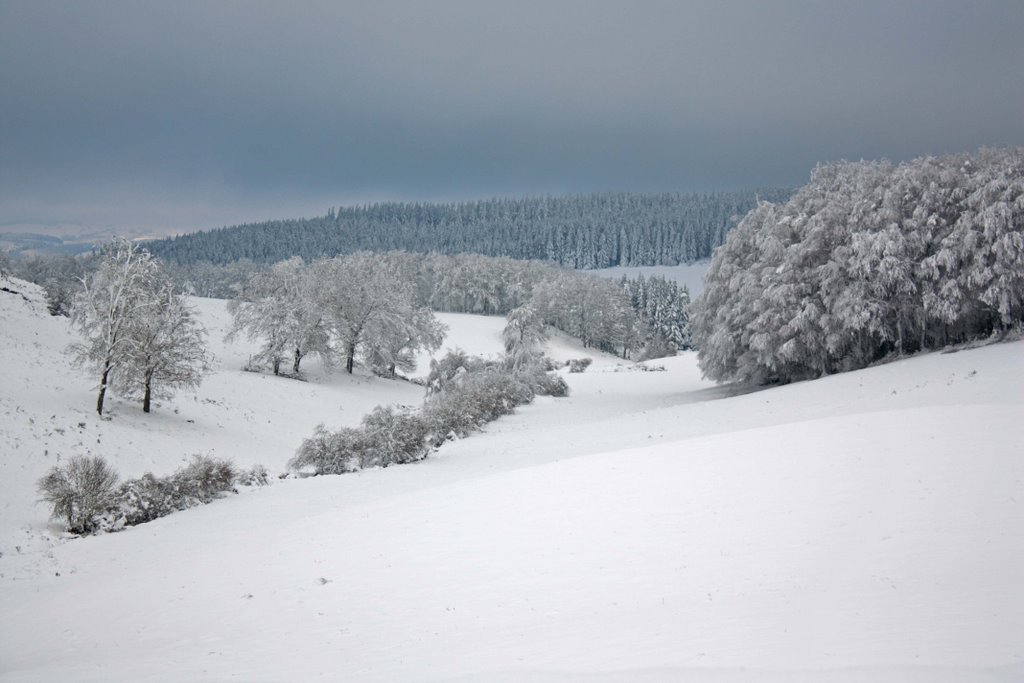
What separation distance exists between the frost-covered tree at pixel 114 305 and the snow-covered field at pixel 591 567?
6.20 meters

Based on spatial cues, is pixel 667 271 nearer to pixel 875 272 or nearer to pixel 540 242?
pixel 540 242

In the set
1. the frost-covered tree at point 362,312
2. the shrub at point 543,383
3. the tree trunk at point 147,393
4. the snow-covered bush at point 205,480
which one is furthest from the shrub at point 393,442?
the frost-covered tree at point 362,312

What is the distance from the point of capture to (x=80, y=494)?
15789mm

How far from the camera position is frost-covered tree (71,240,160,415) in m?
25.8

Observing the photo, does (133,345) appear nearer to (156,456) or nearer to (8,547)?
(156,456)

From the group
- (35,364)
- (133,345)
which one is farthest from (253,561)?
(35,364)

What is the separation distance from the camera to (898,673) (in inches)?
202

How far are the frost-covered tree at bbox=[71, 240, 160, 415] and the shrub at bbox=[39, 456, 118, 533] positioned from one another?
10537mm

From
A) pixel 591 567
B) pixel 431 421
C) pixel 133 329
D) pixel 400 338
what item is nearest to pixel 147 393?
pixel 133 329

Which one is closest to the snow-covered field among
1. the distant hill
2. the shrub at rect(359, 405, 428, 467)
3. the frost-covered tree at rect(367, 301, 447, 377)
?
the shrub at rect(359, 405, 428, 467)

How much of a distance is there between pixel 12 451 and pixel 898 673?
2392cm

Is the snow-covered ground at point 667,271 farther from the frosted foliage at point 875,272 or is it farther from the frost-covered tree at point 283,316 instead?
the frosted foliage at point 875,272

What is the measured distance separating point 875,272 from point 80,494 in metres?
33.0

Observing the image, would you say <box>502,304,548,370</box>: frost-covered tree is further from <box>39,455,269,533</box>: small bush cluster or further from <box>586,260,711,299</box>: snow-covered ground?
<box>586,260,711,299</box>: snow-covered ground
